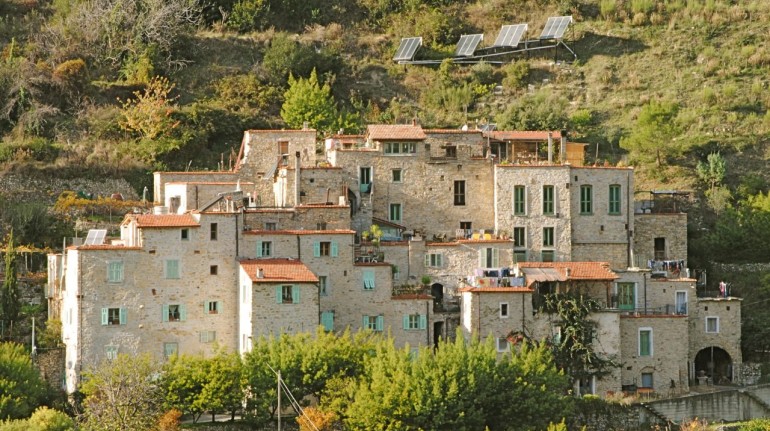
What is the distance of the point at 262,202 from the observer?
8900 cm

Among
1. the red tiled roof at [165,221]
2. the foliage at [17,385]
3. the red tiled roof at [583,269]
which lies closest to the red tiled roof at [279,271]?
the red tiled roof at [165,221]

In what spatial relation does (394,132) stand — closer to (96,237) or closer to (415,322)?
(415,322)

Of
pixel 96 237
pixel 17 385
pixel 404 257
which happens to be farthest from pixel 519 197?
pixel 17 385

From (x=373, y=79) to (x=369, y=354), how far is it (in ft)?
116

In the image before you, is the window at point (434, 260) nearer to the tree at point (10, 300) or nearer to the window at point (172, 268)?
the window at point (172, 268)

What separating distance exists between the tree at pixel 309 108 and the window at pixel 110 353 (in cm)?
2174

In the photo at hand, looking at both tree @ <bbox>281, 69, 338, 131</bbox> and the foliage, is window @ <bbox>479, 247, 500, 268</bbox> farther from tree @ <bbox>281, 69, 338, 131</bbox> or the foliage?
the foliage

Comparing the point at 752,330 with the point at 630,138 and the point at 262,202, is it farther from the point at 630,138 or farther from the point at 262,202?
the point at 262,202

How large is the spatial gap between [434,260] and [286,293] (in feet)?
28.8

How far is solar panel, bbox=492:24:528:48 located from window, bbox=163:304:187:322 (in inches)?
1474

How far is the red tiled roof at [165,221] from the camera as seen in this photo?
265ft

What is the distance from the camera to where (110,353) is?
79.1m

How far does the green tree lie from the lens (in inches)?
3888

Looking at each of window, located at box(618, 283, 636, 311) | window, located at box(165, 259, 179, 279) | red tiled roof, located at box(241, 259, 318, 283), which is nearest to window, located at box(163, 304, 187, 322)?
window, located at box(165, 259, 179, 279)
